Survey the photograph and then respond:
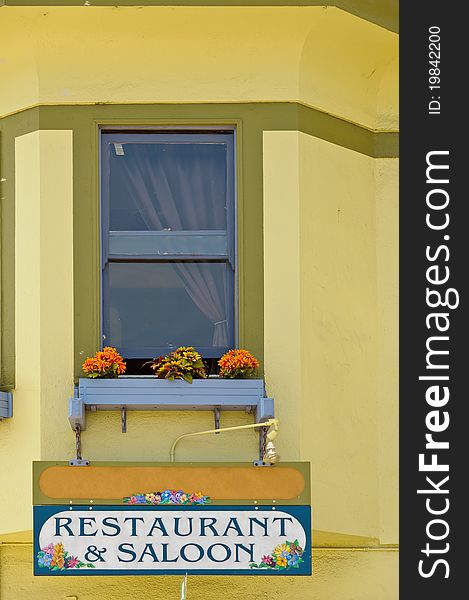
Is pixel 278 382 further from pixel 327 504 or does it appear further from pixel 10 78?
pixel 10 78

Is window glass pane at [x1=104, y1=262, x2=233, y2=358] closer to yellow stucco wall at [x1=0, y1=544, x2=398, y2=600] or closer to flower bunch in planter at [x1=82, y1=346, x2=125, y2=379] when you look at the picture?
flower bunch in planter at [x1=82, y1=346, x2=125, y2=379]

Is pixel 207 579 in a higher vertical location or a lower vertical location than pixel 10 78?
lower

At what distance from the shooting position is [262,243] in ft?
39.4

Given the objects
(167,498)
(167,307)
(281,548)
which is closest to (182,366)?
(167,307)

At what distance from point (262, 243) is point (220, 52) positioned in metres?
1.37

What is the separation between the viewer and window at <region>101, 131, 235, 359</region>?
39.9 feet

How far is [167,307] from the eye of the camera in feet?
40.1

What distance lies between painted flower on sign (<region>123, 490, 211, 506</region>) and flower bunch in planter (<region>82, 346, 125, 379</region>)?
87cm

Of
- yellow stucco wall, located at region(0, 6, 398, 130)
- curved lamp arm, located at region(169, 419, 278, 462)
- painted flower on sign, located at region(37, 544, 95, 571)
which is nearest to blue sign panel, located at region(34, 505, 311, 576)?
painted flower on sign, located at region(37, 544, 95, 571)

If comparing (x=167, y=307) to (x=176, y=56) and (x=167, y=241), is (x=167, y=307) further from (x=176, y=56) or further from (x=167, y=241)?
(x=176, y=56)

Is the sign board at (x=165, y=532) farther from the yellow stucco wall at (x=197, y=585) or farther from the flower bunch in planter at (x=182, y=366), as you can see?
the yellow stucco wall at (x=197, y=585)

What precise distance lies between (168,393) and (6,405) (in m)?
1.14

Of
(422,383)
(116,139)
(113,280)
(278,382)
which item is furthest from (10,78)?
(422,383)

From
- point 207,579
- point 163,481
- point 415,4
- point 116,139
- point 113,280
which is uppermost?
point 415,4
